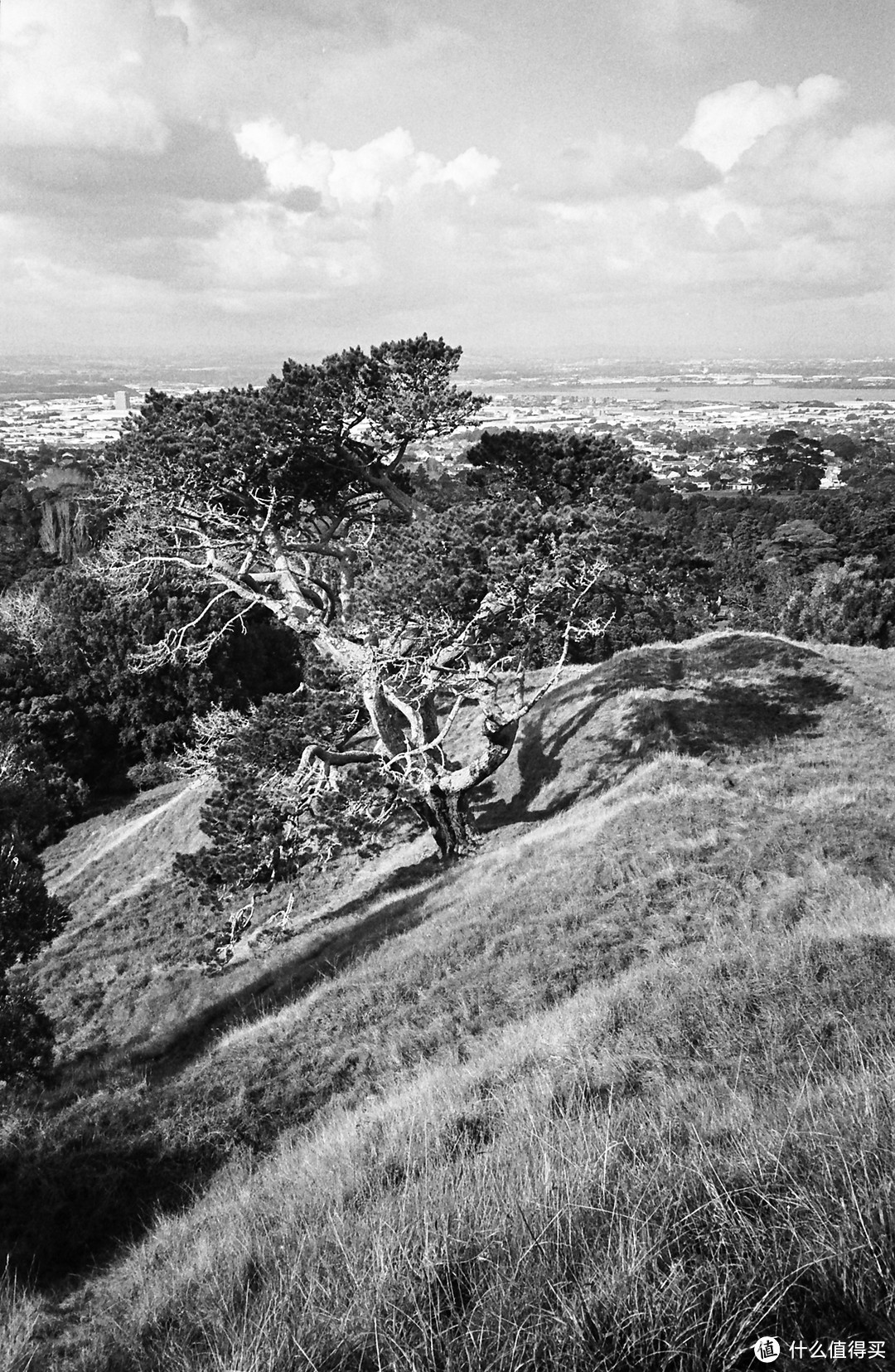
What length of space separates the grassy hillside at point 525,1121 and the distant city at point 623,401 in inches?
572

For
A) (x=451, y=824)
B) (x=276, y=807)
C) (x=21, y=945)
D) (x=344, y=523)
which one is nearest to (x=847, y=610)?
(x=344, y=523)

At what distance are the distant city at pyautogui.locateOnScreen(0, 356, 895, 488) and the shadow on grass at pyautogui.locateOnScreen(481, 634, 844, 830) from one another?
26.6 feet

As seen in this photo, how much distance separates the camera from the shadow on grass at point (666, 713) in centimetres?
1559

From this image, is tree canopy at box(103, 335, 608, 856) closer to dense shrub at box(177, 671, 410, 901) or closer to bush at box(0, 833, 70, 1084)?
dense shrub at box(177, 671, 410, 901)

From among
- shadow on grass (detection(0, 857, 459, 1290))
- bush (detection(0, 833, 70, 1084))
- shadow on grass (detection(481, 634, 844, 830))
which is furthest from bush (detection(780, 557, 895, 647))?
bush (detection(0, 833, 70, 1084))

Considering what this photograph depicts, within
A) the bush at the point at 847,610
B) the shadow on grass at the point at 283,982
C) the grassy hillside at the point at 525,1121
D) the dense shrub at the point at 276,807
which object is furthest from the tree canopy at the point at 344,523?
the bush at the point at 847,610

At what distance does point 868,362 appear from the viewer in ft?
573

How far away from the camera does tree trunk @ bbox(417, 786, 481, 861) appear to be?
1395cm

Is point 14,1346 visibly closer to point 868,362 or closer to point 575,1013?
point 575,1013

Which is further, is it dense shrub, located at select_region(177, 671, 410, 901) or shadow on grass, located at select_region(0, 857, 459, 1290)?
dense shrub, located at select_region(177, 671, 410, 901)

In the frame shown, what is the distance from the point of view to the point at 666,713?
55.6 feet

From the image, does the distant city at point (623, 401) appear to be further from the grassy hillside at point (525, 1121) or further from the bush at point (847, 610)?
the grassy hillside at point (525, 1121)

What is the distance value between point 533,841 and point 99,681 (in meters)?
23.4

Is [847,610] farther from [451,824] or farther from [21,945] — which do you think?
[21,945]
